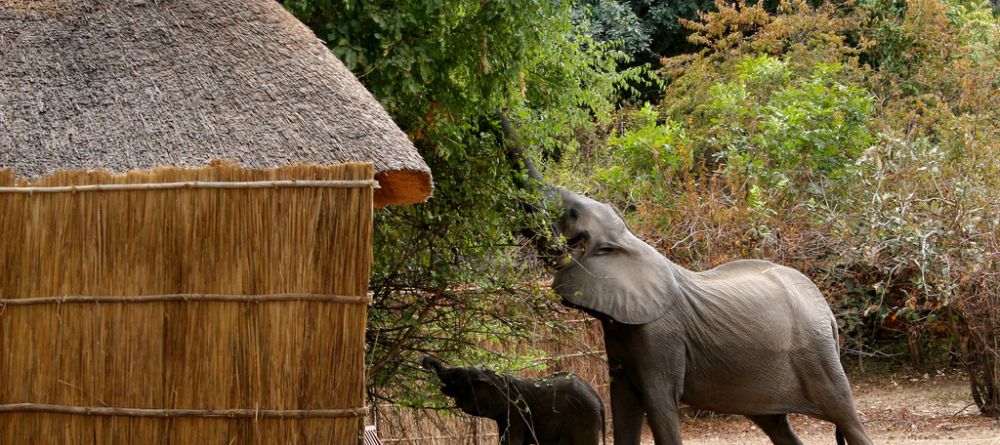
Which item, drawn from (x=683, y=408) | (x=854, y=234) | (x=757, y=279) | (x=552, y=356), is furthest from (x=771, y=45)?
(x=757, y=279)

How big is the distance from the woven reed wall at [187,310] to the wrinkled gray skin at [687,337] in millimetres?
2843

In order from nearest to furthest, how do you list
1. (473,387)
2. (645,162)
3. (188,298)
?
(188,298), (473,387), (645,162)

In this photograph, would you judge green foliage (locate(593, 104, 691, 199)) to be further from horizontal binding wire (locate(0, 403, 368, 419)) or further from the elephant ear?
horizontal binding wire (locate(0, 403, 368, 419))

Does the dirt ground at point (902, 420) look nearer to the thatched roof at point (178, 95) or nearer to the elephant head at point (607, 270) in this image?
the elephant head at point (607, 270)

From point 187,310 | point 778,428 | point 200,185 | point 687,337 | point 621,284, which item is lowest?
point 778,428

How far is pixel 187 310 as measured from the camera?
518cm

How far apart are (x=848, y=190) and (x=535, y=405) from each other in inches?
205

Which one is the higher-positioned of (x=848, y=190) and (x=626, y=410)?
(x=848, y=190)

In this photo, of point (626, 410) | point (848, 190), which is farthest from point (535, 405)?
point (848, 190)

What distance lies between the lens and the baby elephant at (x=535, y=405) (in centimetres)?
834

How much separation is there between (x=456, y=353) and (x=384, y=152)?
3.09 m

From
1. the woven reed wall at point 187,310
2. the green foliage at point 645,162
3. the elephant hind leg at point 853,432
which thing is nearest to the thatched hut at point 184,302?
the woven reed wall at point 187,310

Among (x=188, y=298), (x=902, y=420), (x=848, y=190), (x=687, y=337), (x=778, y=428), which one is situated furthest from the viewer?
(x=848, y=190)

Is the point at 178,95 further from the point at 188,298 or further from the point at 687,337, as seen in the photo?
the point at 687,337
